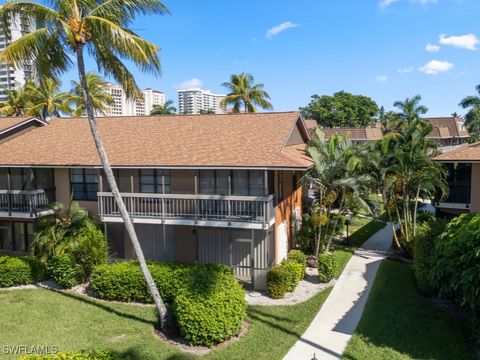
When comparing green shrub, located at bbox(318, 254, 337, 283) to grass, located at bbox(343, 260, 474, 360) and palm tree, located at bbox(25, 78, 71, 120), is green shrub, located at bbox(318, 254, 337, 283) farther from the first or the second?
palm tree, located at bbox(25, 78, 71, 120)

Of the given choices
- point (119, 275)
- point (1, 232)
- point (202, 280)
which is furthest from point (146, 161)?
point (1, 232)

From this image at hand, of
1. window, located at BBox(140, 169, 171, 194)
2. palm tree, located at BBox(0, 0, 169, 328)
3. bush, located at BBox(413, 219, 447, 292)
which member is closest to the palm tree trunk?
palm tree, located at BBox(0, 0, 169, 328)

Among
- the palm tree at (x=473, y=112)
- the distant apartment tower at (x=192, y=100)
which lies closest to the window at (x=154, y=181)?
the palm tree at (x=473, y=112)

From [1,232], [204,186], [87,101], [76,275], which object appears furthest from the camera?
[1,232]

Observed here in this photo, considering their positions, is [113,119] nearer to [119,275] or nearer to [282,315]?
[119,275]

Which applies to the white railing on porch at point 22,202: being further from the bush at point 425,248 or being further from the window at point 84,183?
the bush at point 425,248
